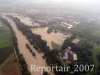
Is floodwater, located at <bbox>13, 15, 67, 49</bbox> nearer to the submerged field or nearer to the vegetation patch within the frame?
the vegetation patch

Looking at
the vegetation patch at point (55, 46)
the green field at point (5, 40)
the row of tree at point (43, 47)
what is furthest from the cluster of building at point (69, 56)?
the green field at point (5, 40)

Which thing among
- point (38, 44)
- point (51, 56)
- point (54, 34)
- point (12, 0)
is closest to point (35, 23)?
point (54, 34)

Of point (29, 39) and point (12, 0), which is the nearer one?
point (29, 39)

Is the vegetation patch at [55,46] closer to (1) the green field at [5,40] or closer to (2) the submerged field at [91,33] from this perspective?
(2) the submerged field at [91,33]

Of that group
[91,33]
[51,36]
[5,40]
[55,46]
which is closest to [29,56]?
[55,46]

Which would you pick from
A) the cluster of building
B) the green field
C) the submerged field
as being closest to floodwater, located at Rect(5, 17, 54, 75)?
the green field

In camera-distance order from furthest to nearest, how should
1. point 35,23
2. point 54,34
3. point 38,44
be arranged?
point 35,23 < point 54,34 < point 38,44

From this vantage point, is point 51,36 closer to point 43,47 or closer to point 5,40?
point 43,47

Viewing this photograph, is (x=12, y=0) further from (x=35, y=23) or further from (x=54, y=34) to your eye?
(x=54, y=34)
